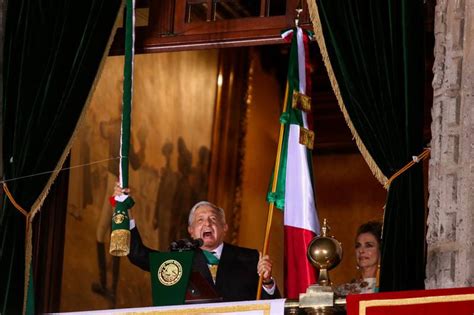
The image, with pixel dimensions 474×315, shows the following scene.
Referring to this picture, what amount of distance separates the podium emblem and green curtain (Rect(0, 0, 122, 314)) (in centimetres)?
133

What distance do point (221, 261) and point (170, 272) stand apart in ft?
2.44

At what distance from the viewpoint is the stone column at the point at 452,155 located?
9.05 metres

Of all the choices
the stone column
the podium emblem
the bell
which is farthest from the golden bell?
the podium emblem

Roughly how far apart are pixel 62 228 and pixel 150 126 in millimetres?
3183

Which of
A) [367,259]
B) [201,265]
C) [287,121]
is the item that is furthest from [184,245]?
[367,259]

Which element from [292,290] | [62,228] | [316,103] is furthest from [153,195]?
[292,290]

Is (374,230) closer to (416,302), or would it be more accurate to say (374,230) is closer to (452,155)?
(452,155)

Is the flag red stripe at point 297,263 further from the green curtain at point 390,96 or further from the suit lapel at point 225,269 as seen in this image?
the green curtain at point 390,96

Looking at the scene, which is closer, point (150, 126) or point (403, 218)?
point (403, 218)

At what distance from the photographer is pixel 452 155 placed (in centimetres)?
926

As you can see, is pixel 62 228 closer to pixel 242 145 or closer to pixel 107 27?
pixel 107 27

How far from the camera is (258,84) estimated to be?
52.6 ft

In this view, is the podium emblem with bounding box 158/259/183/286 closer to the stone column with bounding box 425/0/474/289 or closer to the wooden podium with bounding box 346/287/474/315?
the wooden podium with bounding box 346/287/474/315

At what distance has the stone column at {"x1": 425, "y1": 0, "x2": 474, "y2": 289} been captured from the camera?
9055mm
